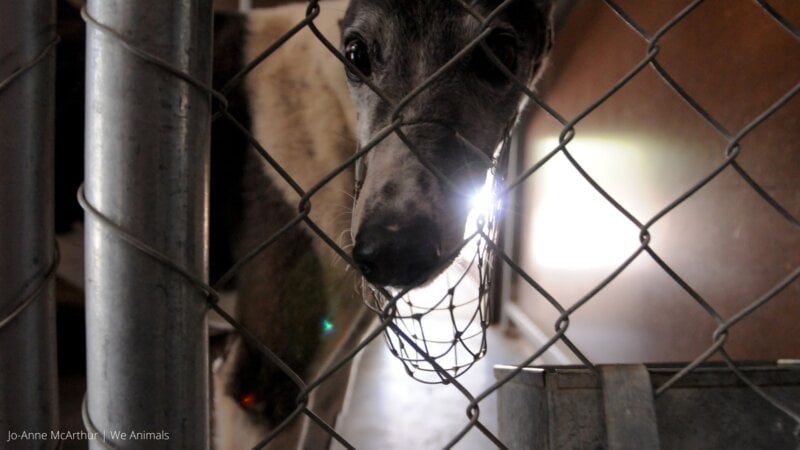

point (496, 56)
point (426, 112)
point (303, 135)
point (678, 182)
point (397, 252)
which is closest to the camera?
point (397, 252)

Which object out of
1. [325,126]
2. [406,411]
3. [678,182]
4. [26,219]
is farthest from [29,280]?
[406,411]

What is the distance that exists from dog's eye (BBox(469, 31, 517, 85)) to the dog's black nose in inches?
20.5

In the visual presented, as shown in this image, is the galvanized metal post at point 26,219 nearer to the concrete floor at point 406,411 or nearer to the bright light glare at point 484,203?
the bright light glare at point 484,203

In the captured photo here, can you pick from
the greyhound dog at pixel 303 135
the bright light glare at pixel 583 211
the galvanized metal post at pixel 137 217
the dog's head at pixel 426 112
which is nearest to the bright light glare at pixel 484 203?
the dog's head at pixel 426 112

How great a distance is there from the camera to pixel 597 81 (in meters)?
3.40

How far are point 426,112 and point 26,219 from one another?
0.82 metres

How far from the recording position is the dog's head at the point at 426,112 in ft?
3.20

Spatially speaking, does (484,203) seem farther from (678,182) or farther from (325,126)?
(678,182)

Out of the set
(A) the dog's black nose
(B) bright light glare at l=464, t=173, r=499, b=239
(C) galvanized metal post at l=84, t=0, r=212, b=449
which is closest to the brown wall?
(B) bright light glare at l=464, t=173, r=499, b=239

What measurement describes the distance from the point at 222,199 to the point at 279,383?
485mm

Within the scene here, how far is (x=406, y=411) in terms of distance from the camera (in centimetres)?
305

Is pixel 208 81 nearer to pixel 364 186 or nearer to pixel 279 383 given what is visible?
pixel 364 186

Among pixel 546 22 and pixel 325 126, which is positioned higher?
pixel 546 22

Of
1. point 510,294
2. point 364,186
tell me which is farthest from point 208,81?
point 510,294
